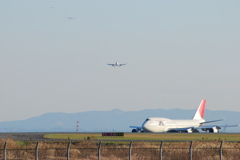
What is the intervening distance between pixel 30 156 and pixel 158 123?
269ft

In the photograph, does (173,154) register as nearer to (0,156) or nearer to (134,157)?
(134,157)

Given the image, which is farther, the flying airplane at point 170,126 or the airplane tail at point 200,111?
the airplane tail at point 200,111

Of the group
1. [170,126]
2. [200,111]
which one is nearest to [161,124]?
[170,126]

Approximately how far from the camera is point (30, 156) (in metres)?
Result: 51.6

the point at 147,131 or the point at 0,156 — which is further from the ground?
the point at 147,131

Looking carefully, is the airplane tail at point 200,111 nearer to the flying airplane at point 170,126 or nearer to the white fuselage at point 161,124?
the flying airplane at point 170,126

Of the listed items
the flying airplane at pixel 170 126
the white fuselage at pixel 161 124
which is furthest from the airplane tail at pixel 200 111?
the white fuselage at pixel 161 124

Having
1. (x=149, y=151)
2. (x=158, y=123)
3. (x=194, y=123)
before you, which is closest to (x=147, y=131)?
(x=158, y=123)

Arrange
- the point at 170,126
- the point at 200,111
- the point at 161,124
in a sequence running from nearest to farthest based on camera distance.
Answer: the point at 161,124 → the point at 170,126 → the point at 200,111

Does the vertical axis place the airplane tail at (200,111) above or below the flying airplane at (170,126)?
above

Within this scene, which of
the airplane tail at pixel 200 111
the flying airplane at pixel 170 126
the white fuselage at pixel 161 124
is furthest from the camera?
the airplane tail at pixel 200 111

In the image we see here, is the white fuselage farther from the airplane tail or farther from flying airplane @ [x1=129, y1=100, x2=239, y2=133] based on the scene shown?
the airplane tail

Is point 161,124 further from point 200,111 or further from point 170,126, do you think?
point 200,111

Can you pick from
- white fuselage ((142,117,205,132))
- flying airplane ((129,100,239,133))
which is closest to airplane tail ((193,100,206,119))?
flying airplane ((129,100,239,133))
